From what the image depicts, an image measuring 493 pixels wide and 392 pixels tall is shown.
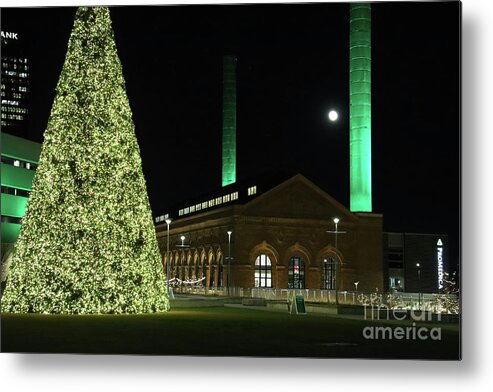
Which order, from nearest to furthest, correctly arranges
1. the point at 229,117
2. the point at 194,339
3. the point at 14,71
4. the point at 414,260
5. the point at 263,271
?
the point at 194,339 < the point at 14,71 < the point at 263,271 < the point at 414,260 < the point at 229,117

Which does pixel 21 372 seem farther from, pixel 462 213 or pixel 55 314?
pixel 462 213

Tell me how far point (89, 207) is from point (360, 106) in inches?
2105

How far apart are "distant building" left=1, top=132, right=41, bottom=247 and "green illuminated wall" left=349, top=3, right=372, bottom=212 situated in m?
31.3

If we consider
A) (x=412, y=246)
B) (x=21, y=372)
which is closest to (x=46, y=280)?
(x=21, y=372)

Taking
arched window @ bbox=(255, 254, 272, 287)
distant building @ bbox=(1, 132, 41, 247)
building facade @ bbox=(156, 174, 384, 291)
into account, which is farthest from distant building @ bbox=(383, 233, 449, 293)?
distant building @ bbox=(1, 132, 41, 247)

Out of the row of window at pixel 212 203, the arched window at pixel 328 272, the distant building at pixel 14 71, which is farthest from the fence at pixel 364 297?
the arched window at pixel 328 272

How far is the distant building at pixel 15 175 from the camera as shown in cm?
4712

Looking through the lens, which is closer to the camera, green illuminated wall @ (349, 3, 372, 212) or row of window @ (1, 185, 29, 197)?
row of window @ (1, 185, 29, 197)

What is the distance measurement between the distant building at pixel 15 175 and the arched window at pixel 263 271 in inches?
1041

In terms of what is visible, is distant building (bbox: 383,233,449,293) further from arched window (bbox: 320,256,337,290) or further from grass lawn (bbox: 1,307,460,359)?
grass lawn (bbox: 1,307,460,359)

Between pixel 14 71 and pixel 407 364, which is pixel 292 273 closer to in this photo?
pixel 14 71

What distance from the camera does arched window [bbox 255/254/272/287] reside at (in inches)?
2793

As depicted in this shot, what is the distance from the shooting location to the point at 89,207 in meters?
21.2

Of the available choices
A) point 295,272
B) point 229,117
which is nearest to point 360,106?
point 295,272
